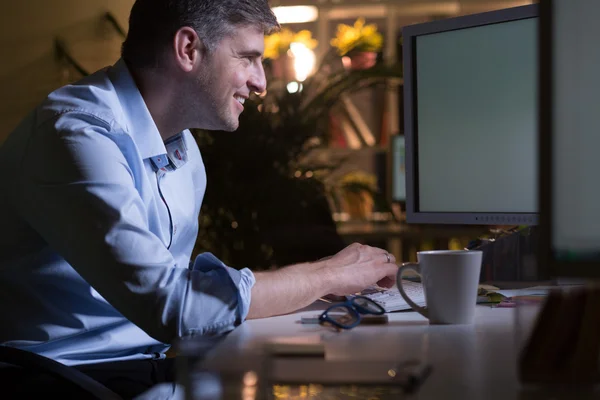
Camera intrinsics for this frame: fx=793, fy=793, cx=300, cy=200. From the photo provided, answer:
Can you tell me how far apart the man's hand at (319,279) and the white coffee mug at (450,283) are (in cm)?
19

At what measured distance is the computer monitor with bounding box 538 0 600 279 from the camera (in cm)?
72

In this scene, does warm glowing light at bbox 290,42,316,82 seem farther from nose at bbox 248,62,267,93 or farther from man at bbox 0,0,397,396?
nose at bbox 248,62,267,93

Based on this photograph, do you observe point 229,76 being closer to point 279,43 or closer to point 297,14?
point 279,43

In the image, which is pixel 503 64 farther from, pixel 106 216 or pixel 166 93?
pixel 106 216

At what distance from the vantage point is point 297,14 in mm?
5336

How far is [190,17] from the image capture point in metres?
1.43

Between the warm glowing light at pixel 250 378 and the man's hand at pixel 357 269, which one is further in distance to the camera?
the man's hand at pixel 357 269

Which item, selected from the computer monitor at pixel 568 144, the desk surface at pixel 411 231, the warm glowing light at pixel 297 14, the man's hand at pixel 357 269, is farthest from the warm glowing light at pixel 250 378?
the warm glowing light at pixel 297 14

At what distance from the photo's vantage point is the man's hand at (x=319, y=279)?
1152 mm

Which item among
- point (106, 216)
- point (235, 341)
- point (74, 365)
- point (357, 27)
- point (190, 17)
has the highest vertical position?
point (357, 27)

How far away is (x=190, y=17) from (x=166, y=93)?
0.48 ft

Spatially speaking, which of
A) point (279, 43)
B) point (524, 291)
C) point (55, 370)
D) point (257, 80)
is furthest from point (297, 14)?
point (55, 370)

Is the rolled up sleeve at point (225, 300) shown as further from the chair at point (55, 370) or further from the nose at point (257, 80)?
the nose at point (257, 80)

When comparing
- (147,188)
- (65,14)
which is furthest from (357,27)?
(147,188)
